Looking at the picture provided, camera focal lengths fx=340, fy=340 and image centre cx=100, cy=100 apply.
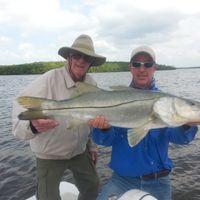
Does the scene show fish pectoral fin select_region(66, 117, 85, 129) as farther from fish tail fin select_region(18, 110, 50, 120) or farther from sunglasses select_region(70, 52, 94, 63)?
sunglasses select_region(70, 52, 94, 63)

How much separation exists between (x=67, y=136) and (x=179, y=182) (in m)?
5.54

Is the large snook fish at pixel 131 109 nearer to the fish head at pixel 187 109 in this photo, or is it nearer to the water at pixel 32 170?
the fish head at pixel 187 109

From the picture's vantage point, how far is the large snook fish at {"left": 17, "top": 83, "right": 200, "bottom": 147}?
13.9 ft

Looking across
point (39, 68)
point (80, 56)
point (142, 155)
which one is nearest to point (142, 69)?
point (80, 56)

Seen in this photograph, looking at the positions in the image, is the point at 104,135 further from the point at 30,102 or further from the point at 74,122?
the point at 30,102

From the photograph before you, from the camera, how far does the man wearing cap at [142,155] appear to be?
4727 millimetres

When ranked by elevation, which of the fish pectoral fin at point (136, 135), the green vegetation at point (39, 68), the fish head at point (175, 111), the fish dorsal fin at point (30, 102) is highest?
the fish dorsal fin at point (30, 102)

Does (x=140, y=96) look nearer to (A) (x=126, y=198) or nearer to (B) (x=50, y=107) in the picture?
(B) (x=50, y=107)

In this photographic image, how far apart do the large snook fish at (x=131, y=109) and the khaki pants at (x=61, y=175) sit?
56.6 inches

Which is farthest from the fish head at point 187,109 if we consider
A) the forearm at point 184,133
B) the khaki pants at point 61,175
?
the khaki pants at point 61,175

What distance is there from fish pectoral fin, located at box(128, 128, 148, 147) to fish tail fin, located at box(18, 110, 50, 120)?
1068 mm

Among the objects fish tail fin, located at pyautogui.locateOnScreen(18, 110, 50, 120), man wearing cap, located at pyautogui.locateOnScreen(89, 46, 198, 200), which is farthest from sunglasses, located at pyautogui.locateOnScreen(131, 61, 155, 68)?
fish tail fin, located at pyautogui.locateOnScreen(18, 110, 50, 120)

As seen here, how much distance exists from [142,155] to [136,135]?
0.64 metres

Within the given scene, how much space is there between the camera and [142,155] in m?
4.73
